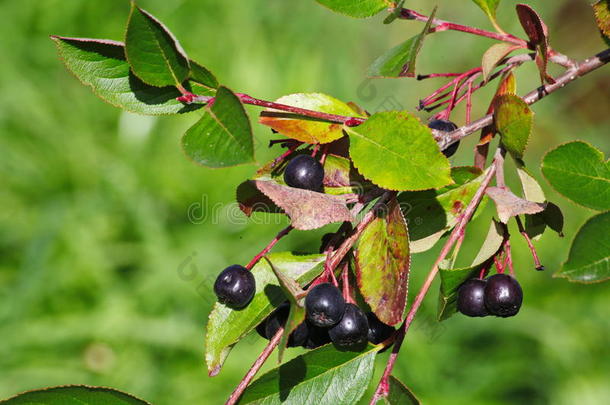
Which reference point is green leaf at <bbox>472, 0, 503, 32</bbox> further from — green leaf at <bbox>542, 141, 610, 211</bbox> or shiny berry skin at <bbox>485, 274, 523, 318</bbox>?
shiny berry skin at <bbox>485, 274, 523, 318</bbox>

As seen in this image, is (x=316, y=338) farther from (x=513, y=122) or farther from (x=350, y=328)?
(x=513, y=122)

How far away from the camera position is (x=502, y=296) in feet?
2.74

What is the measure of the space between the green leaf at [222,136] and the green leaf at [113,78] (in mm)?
83

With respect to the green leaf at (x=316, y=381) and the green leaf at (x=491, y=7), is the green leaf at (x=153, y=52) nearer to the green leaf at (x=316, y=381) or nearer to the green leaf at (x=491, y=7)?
the green leaf at (x=316, y=381)

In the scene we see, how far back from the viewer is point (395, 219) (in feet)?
2.49

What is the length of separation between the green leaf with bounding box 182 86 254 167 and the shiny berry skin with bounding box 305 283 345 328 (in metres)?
0.17

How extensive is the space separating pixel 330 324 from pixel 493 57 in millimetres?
455

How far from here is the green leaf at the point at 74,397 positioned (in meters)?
0.73

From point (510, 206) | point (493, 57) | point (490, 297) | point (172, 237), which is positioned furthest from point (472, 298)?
point (172, 237)

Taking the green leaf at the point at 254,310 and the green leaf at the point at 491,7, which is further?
the green leaf at the point at 491,7

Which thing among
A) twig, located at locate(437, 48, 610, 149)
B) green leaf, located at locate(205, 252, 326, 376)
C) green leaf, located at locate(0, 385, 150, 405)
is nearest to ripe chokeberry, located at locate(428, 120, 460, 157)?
twig, located at locate(437, 48, 610, 149)

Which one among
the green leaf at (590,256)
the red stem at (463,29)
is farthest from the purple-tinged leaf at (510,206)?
the red stem at (463,29)

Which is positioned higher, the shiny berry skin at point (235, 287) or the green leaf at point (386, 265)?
the green leaf at point (386, 265)

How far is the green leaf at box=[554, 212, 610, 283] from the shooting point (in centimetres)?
66
